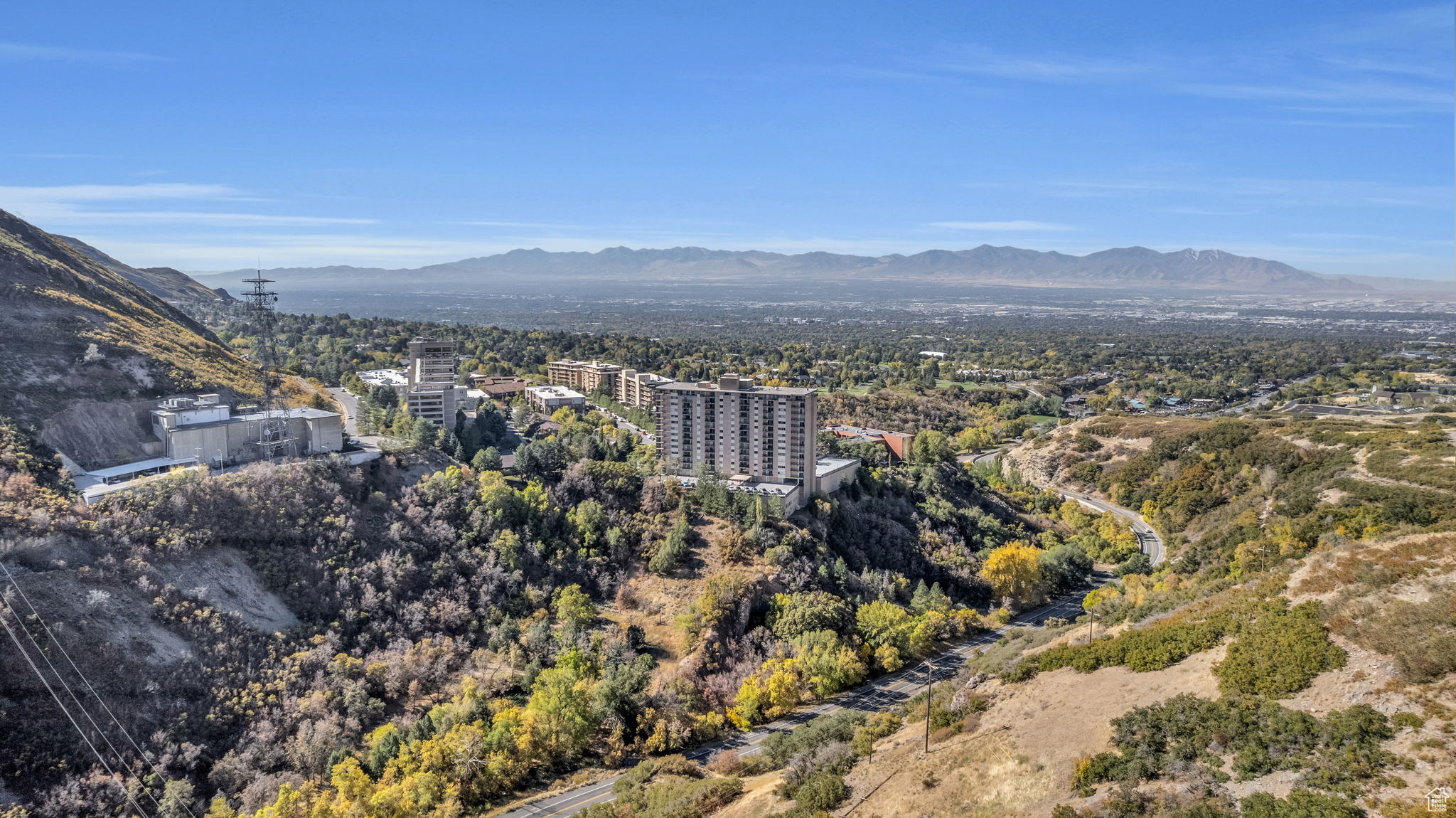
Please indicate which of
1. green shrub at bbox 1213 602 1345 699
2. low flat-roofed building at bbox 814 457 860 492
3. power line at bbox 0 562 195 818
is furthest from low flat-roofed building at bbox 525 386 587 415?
green shrub at bbox 1213 602 1345 699

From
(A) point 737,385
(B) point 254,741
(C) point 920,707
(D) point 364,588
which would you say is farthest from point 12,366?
(C) point 920,707

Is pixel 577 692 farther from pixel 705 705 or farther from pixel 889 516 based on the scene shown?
pixel 889 516

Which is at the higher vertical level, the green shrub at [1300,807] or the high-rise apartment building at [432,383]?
the high-rise apartment building at [432,383]

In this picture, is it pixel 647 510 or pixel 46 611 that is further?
pixel 647 510

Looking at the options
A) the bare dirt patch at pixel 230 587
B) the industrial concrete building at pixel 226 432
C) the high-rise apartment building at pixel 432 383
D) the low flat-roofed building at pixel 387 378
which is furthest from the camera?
the low flat-roofed building at pixel 387 378

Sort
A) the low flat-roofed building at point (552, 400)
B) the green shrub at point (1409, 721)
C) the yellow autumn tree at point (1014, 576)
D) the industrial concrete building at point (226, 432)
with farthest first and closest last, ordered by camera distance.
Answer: the low flat-roofed building at point (552, 400) → the yellow autumn tree at point (1014, 576) → the industrial concrete building at point (226, 432) → the green shrub at point (1409, 721)

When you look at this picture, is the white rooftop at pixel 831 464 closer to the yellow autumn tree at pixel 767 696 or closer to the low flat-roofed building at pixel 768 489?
the low flat-roofed building at pixel 768 489

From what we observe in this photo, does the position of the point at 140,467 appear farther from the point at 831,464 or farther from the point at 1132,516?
the point at 1132,516

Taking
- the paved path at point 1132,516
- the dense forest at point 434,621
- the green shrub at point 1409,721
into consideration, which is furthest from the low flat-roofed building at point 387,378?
the green shrub at point 1409,721
